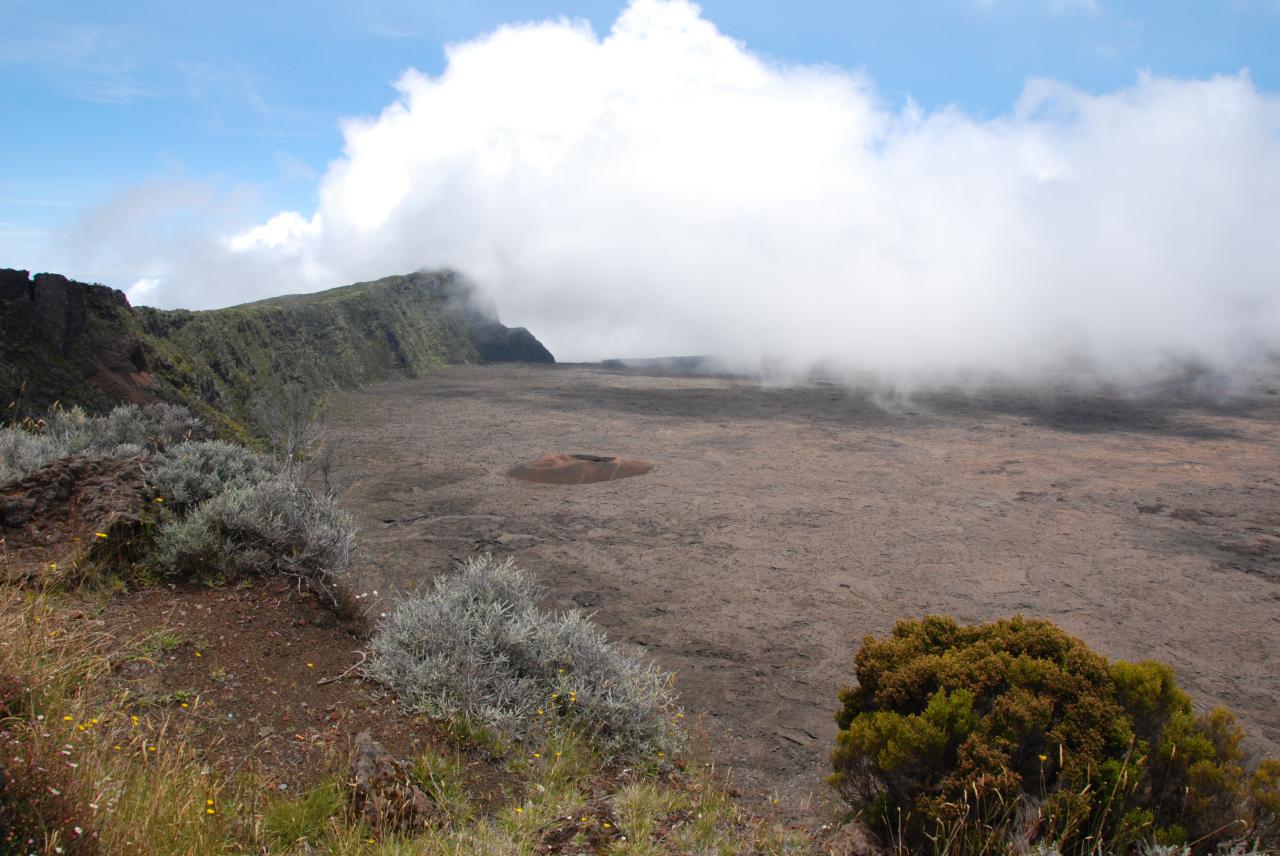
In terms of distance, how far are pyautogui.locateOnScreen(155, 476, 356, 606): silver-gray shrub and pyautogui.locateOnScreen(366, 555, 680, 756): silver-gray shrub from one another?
1.97ft

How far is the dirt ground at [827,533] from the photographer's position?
21.0 ft

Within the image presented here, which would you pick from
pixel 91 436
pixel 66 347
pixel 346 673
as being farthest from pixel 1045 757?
pixel 66 347

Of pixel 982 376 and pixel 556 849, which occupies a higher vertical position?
pixel 982 376

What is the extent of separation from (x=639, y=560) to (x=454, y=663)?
14.1ft

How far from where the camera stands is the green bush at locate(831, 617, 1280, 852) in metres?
3.18

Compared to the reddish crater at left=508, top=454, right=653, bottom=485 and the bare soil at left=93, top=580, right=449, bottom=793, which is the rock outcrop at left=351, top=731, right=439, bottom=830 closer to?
the bare soil at left=93, top=580, right=449, bottom=793

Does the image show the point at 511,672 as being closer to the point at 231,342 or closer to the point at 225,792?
the point at 225,792

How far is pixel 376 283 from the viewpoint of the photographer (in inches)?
1162

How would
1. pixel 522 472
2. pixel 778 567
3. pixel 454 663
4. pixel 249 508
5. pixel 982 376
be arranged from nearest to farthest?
pixel 454 663
pixel 249 508
pixel 778 567
pixel 522 472
pixel 982 376

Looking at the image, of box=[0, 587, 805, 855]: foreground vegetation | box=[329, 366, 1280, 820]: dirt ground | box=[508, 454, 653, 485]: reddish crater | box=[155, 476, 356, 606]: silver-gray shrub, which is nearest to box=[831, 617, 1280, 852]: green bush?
box=[0, 587, 805, 855]: foreground vegetation

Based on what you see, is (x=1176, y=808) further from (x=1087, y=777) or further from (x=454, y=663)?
(x=454, y=663)

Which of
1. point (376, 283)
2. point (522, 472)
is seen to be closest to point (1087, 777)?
point (522, 472)

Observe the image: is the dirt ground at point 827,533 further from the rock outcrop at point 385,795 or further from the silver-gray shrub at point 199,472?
the rock outcrop at point 385,795

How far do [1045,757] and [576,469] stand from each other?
9.53 meters
